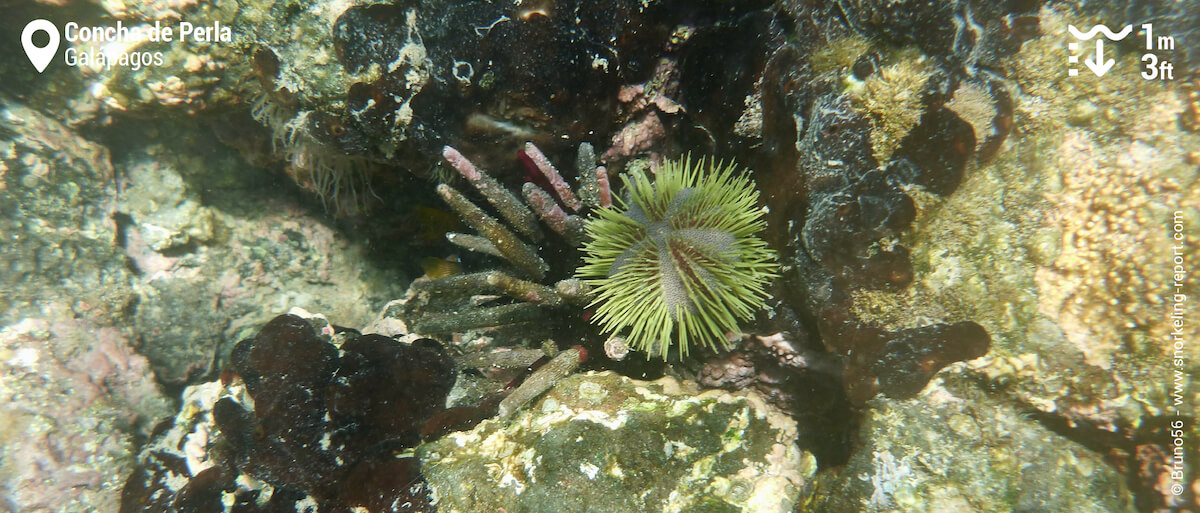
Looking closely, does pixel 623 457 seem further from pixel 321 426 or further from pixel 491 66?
pixel 491 66

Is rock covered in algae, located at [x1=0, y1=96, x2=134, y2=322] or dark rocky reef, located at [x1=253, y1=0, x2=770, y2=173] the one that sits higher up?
dark rocky reef, located at [x1=253, y1=0, x2=770, y2=173]

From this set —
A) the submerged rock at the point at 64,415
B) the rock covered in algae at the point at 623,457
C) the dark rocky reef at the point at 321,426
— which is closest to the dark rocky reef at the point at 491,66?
the dark rocky reef at the point at 321,426

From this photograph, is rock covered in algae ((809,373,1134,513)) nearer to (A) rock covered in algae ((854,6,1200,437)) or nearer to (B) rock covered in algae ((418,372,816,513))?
(A) rock covered in algae ((854,6,1200,437))

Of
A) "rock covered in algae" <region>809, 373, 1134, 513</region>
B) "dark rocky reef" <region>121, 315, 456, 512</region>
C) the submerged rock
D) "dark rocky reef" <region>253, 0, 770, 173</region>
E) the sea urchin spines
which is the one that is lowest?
the submerged rock

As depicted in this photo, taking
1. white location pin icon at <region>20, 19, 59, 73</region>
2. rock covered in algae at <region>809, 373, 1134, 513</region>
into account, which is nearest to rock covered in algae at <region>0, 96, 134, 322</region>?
white location pin icon at <region>20, 19, 59, 73</region>

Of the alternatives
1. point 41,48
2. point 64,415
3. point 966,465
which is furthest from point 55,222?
point 966,465

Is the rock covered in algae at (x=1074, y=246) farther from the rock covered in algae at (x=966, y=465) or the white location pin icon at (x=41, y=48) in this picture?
the white location pin icon at (x=41, y=48)
